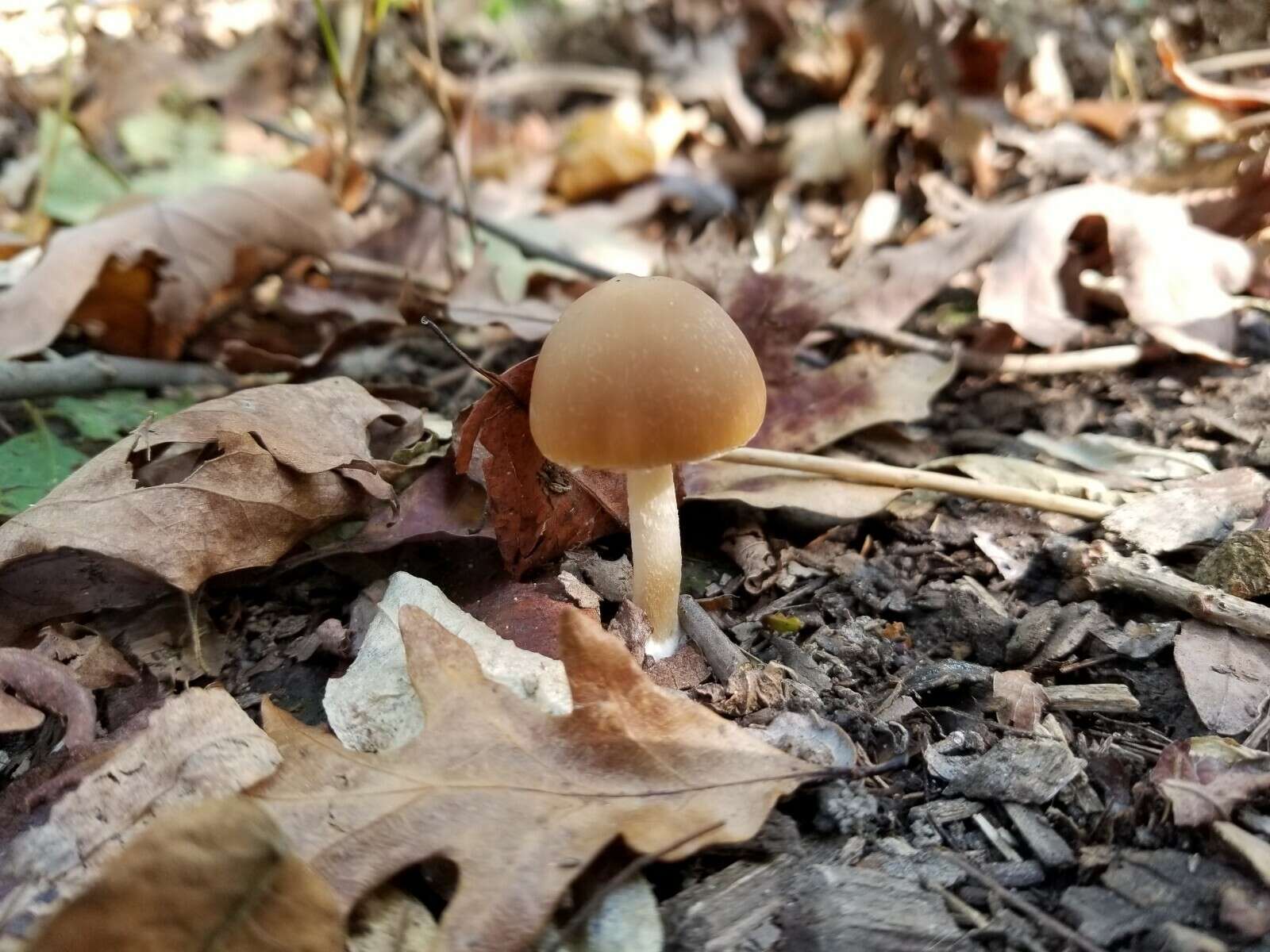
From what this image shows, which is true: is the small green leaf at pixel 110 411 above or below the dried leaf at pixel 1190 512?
above

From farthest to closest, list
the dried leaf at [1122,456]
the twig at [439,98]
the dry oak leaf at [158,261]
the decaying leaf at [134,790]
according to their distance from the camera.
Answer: the twig at [439,98]
the dry oak leaf at [158,261]
the dried leaf at [1122,456]
the decaying leaf at [134,790]

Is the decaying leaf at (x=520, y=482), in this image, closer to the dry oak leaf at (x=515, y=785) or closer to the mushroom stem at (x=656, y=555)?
the mushroom stem at (x=656, y=555)

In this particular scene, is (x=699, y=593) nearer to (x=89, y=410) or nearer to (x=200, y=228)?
(x=89, y=410)

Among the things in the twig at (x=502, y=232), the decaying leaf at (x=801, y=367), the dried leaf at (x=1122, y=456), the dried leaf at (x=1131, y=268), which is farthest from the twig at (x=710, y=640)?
the twig at (x=502, y=232)

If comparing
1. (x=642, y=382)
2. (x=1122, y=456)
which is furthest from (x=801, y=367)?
(x=642, y=382)

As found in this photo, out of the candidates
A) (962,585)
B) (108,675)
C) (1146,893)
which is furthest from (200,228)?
(1146,893)

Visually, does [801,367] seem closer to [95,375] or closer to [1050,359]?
[1050,359]

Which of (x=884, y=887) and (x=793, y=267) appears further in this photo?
(x=793, y=267)
